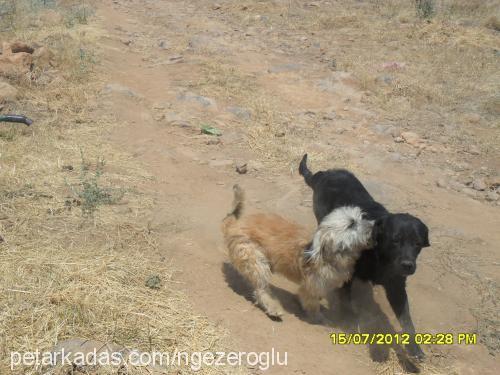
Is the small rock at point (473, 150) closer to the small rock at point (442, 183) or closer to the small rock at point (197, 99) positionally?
the small rock at point (442, 183)

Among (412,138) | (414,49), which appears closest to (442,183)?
(412,138)

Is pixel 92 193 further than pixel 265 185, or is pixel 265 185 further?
pixel 265 185

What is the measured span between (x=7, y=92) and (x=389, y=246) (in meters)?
7.37

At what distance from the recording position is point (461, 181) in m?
7.46

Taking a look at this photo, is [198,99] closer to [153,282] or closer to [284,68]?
[284,68]

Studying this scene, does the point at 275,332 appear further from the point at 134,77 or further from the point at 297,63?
the point at 297,63

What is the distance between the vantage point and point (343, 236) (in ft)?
13.3

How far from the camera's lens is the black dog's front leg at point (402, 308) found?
13.8 feet

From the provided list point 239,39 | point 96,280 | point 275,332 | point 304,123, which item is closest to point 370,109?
point 304,123

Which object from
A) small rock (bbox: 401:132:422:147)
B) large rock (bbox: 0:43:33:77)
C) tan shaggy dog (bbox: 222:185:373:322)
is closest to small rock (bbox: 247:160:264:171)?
tan shaggy dog (bbox: 222:185:373:322)

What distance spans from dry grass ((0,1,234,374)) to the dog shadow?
0.74 meters

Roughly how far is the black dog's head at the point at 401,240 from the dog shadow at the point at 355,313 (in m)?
0.90

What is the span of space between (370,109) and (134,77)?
5104 millimetres

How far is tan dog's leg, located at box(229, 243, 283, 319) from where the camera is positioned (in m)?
4.47
